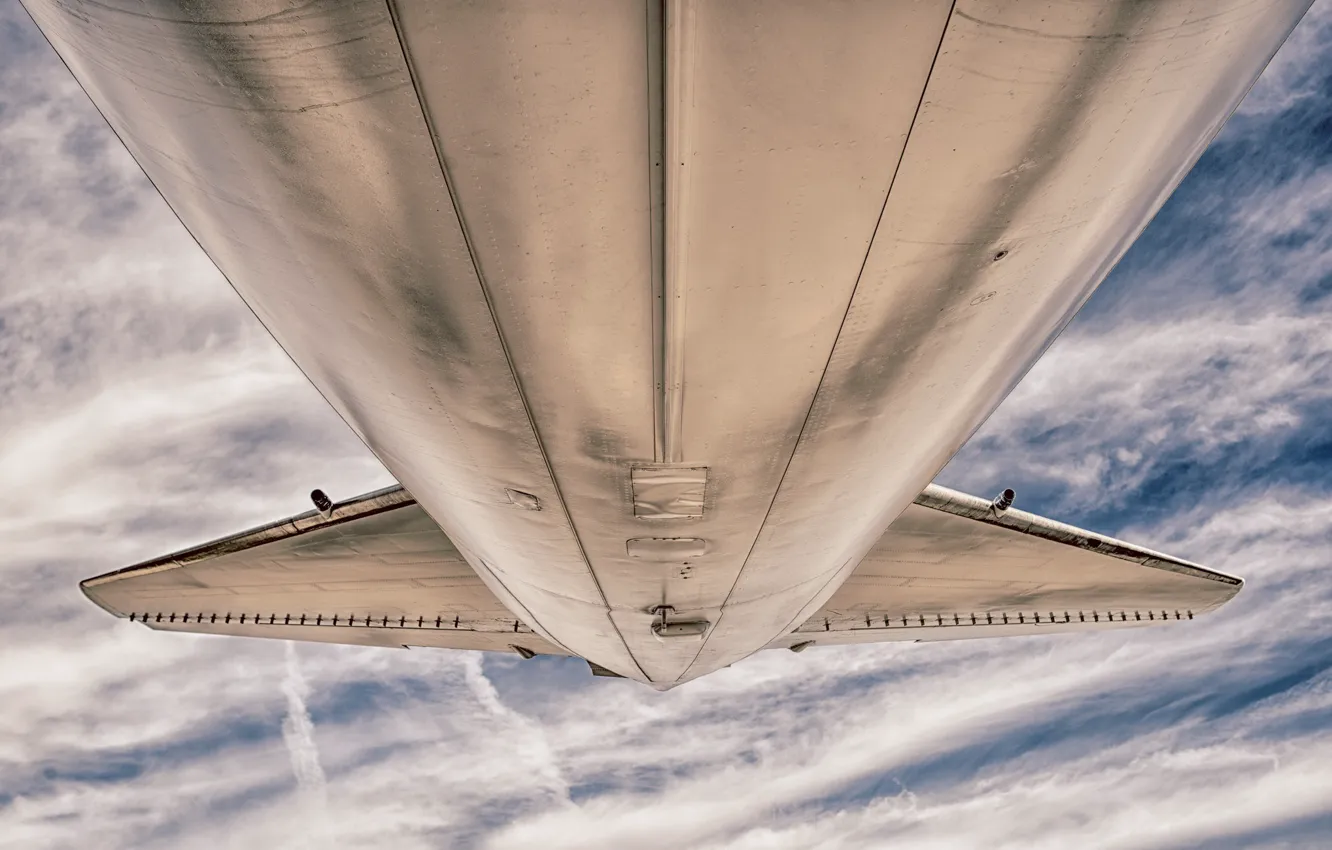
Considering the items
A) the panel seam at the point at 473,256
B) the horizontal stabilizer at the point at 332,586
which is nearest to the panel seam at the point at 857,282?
the panel seam at the point at 473,256

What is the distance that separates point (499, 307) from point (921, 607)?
8.83 m

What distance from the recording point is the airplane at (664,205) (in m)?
2.22

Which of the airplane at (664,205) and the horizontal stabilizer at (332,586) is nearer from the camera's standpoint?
the airplane at (664,205)

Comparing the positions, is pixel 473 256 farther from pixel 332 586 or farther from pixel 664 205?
pixel 332 586

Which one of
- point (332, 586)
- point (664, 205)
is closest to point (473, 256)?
point (664, 205)

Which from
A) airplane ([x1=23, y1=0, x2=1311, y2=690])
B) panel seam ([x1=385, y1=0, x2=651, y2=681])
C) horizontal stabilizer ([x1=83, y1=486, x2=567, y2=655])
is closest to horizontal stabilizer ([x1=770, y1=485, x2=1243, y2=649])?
horizontal stabilizer ([x1=83, y1=486, x2=567, y2=655])

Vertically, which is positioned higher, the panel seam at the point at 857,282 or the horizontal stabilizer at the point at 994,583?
the horizontal stabilizer at the point at 994,583

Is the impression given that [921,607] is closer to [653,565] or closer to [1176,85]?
[653,565]

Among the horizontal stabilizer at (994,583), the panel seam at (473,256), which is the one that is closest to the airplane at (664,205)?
the panel seam at (473,256)

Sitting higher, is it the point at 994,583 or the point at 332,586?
the point at 332,586

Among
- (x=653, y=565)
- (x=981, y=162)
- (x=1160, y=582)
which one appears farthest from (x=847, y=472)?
(x=1160, y=582)

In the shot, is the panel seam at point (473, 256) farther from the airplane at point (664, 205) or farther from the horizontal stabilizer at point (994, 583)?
the horizontal stabilizer at point (994, 583)

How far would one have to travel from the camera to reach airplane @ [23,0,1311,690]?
2217 millimetres

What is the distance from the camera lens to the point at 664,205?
256cm
